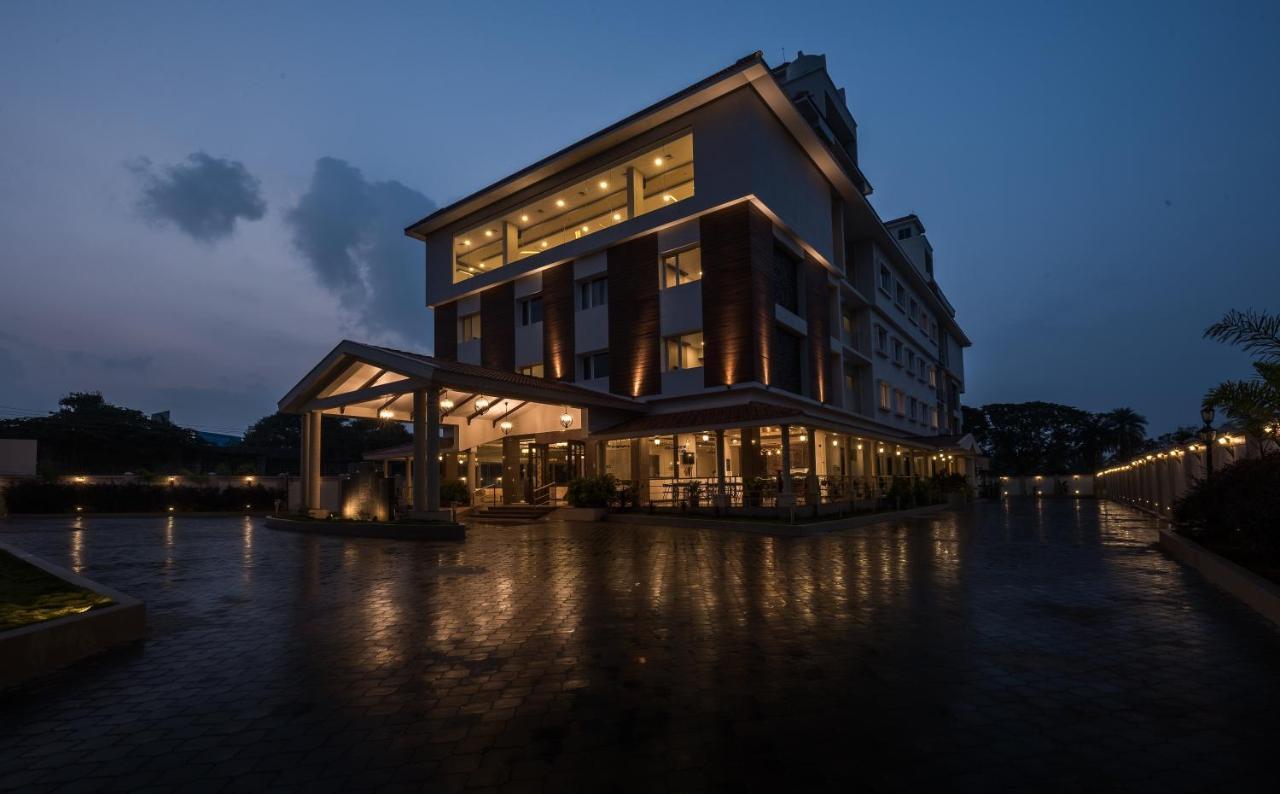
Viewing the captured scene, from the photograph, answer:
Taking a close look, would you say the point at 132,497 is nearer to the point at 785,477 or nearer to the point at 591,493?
the point at 591,493

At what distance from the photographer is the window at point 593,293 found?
28500 mm

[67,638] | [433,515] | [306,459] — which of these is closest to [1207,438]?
[433,515]

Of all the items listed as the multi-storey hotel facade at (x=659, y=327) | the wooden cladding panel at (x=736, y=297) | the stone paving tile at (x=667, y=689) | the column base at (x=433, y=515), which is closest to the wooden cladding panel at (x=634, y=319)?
the multi-storey hotel facade at (x=659, y=327)

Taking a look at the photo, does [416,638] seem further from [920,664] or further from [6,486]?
[6,486]

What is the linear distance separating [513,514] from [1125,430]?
255 ft

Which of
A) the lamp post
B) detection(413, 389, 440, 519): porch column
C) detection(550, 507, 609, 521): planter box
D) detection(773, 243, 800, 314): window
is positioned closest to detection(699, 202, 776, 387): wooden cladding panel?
detection(773, 243, 800, 314): window

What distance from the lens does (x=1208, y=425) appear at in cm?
1490

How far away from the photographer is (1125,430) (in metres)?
74.1

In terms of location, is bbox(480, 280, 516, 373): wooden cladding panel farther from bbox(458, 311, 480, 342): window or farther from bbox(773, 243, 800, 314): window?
bbox(773, 243, 800, 314): window

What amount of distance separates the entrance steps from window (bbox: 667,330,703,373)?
766 cm

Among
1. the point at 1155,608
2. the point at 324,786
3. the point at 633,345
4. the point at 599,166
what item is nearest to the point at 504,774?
the point at 324,786

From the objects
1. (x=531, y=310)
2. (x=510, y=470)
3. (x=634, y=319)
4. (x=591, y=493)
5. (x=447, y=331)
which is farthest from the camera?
(x=447, y=331)

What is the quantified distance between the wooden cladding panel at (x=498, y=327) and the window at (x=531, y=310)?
Answer: 432mm

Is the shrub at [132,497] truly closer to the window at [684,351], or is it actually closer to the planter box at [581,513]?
the planter box at [581,513]
